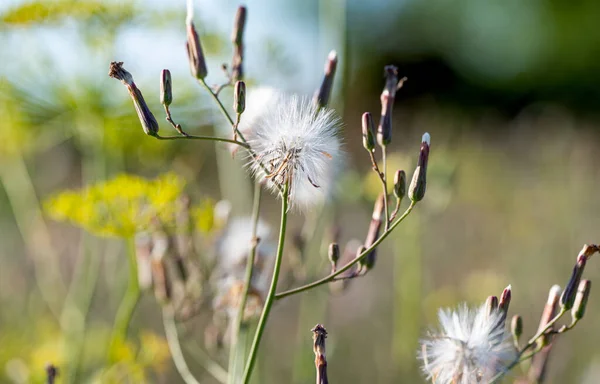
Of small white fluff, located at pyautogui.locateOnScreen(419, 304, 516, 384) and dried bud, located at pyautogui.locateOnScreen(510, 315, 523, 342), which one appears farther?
dried bud, located at pyautogui.locateOnScreen(510, 315, 523, 342)

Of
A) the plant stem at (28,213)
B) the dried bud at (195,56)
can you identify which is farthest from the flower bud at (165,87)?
the plant stem at (28,213)

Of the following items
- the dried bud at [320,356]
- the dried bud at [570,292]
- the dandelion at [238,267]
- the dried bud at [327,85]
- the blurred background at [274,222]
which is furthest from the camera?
the blurred background at [274,222]

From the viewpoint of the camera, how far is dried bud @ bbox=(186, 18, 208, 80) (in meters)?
0.97

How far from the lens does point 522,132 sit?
686cm

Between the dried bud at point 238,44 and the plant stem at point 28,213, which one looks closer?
the dried bud at point 238,44

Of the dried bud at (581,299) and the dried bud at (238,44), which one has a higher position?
the dried bud at (238,44)

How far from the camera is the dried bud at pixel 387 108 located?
93 cm

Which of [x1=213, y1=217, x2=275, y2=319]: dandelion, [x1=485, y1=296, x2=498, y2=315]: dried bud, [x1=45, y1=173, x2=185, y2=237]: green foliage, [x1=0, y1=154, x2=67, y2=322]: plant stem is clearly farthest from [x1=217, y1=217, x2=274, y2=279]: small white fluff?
[x1=0, y1=154, x2=67, y2=322]: plant stem

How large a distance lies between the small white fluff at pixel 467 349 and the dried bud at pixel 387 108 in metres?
0.23

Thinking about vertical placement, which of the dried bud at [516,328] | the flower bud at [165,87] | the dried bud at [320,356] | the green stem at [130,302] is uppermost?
the green stem at [130,302]

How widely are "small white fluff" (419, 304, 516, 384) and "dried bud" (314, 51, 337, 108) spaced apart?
1.08 feet

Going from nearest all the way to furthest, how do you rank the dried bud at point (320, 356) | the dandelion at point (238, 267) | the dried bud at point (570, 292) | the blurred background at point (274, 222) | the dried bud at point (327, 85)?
the dried bud at point (320, 356)
the dried bud at point (570, 292)
the dried bud at point (327, 85)
the dandelion at point (238, 267)
the blurred background at point (274, 222)

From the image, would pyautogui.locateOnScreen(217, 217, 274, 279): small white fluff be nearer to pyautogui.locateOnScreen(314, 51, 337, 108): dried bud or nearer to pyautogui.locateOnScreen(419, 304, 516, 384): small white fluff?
pyautogui.locateOnScreen(314, 51, 337, 108): dried bud

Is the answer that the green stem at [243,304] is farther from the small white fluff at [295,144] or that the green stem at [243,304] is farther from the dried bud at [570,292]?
the dried bud at [570,292]
